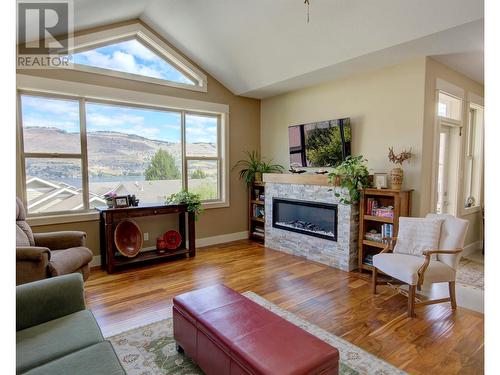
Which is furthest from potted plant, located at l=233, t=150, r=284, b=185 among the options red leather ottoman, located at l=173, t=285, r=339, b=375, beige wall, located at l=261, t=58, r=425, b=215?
red leather ottoman, located at l=173, t=285, r=339, b=375

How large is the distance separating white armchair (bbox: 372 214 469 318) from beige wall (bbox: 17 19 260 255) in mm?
2951

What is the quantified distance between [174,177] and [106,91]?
164 centimetres

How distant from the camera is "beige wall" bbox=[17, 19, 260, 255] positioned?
4.46m

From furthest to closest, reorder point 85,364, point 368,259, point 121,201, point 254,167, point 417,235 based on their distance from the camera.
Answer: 1. point 254,167
2. point 121,201
3. point 368,259
4. point 417,235
5. point 85,364

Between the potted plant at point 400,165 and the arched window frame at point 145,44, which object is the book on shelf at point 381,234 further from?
the arched window frame at point 145,44

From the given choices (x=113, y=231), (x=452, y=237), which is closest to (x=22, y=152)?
(x=113, y=231)

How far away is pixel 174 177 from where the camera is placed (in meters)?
4.92

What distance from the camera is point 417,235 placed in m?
3.14

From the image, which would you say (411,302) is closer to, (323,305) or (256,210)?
(323,305)

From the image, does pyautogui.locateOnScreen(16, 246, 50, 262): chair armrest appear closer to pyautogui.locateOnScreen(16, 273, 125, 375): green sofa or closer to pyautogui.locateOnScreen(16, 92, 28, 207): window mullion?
pyautogui.locateOnScreen(16, 273, 125, 375): green sofa

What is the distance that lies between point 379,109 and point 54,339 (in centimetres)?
415
